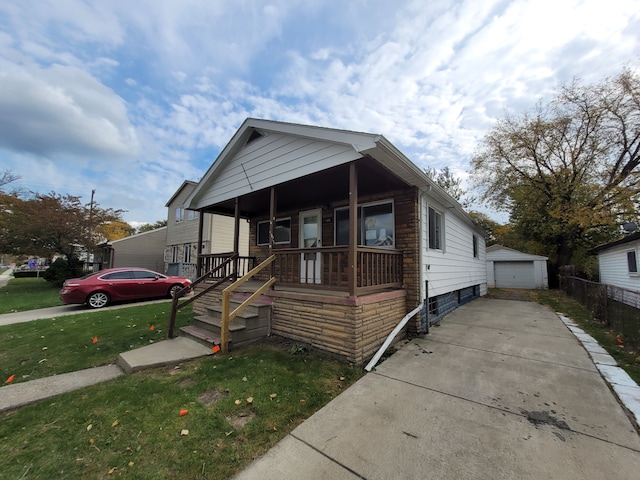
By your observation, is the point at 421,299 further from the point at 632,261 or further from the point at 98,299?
the point at 632,261

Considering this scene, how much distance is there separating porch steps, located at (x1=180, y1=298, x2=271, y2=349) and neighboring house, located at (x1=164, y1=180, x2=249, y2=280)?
11381 mm

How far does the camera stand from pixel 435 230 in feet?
23.0

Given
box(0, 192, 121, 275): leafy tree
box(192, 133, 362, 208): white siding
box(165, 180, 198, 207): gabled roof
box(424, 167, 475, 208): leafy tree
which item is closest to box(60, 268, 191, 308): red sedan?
box(192, 133, 362, 208): white siding

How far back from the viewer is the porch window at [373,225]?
19.9 ft

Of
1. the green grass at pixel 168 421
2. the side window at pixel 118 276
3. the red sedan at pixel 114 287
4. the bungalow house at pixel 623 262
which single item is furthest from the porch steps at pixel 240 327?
the bungalow house at pixel 623 262

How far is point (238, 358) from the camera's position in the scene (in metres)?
4.18

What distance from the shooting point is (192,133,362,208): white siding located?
4797 mm

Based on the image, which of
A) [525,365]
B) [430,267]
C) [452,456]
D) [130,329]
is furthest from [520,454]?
[130,329]

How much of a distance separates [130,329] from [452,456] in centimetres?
656

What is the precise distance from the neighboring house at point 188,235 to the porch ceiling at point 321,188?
8817 mm

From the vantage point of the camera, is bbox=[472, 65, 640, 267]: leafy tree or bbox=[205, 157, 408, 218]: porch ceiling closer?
bbox=[205, 157, 408, 218]: porch ceiling

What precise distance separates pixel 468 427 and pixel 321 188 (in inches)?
194

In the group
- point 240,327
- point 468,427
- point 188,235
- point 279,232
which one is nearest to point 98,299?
point 279,232

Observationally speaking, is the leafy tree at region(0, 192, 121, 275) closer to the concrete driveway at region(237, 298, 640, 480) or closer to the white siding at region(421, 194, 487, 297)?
the white siding at region(421, 194, 487, 297)
